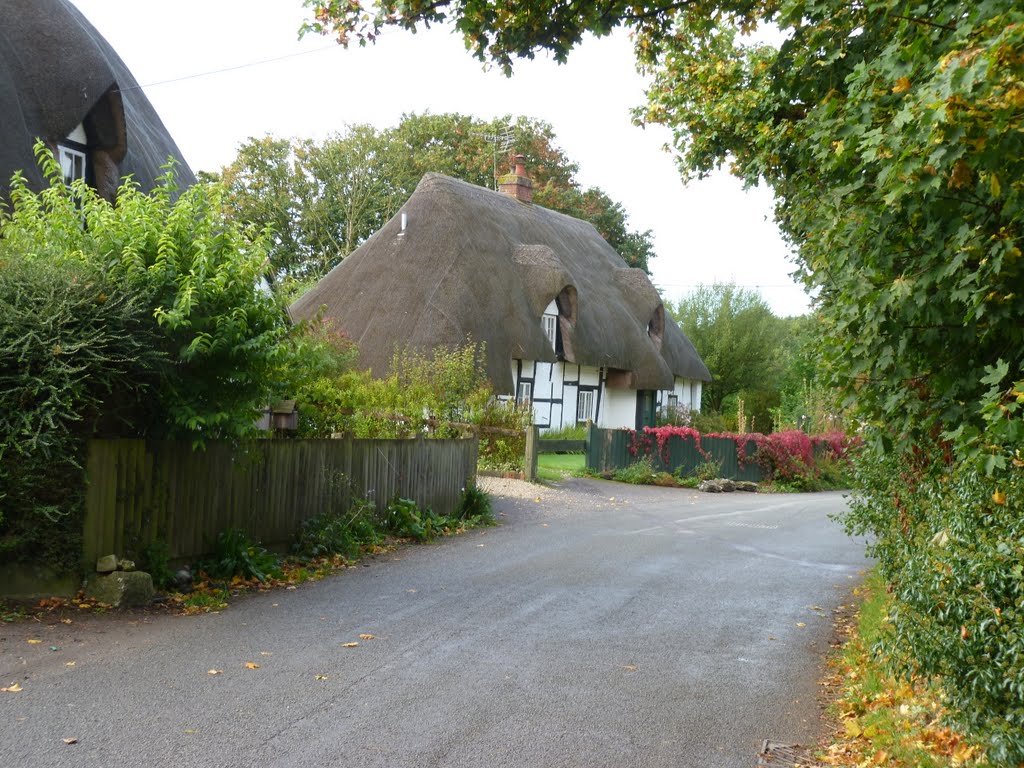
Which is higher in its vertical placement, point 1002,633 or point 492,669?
point 1002,633

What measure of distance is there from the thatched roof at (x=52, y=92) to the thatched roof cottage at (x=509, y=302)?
11.0 meters

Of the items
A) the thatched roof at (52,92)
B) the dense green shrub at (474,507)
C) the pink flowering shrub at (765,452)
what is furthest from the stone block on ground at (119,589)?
the pink flowering shrub at (765,452)

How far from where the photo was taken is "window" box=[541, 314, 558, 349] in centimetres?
3456

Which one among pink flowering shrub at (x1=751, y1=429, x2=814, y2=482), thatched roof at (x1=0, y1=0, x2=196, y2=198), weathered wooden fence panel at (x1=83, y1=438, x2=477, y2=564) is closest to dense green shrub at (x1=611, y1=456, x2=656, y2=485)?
pink flowering shrub at (x1=751, y1=429, x2=814, y2=482)

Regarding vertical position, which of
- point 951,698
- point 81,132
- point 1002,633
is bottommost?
point 951,698

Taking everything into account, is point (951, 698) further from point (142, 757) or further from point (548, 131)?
point (548, 131)

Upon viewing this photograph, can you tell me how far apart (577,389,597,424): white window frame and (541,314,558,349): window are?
2.94 meters

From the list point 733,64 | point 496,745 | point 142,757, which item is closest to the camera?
point 142,757

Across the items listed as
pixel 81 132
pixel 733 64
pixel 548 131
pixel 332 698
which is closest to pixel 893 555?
pixel 332 698

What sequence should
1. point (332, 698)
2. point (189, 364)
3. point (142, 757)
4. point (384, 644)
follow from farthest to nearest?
1. point (189, 364)
2. point (384, 644)
3. point (332, 698)
4. point (142, 757)

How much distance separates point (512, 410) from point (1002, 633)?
779 inches

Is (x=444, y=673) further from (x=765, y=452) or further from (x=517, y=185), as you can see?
(x=517, y=185)

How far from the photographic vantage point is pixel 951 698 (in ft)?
15.5

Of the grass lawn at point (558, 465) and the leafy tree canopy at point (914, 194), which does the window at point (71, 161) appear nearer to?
the leafy tree canopy at point (914, 194)
